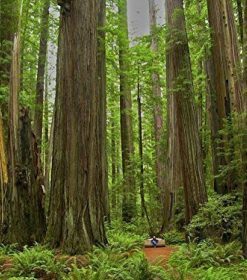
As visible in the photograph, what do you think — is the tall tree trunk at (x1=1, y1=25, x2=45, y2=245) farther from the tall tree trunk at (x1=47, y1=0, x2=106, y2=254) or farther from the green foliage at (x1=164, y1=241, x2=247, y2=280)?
the green foliage at (x1=164, y1=241, x2=247, y2=280)

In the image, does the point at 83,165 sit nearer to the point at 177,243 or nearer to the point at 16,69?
the point at 16,69

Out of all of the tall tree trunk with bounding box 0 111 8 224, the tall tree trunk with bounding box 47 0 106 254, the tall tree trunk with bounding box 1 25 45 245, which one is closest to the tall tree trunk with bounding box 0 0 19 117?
the tall tree trunk with bounding box 0 111 8 224

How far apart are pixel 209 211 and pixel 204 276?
3.82 metres

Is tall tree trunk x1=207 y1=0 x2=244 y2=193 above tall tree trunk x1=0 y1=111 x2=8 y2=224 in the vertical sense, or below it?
above

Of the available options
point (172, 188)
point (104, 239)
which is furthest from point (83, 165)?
point (172, 188)

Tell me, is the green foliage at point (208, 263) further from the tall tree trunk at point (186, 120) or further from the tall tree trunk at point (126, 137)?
the tall tree trunk at point (126, 137)

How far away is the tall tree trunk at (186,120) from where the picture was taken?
10469mm

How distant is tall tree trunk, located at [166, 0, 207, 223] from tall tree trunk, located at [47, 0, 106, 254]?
3007 millimetres

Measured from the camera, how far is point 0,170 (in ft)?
32.2

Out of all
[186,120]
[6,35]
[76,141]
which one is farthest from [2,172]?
[186,120]

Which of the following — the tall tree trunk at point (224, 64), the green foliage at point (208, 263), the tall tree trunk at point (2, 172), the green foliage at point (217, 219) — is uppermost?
the tall tree trunk at point (224, 64)

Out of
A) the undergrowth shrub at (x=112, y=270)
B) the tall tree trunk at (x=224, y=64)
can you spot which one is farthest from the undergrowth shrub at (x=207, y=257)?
the tall tree trunk at (x=224, y=64)

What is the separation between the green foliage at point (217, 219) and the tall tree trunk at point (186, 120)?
0.51 meters

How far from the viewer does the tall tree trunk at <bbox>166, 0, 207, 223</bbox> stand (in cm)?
1047
